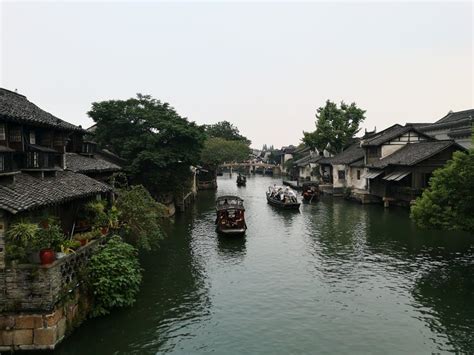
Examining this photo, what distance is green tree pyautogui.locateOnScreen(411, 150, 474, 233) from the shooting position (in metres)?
23.6

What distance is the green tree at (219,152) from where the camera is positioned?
82.9 metres

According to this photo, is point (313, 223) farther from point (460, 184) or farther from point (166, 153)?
point (460, 184)

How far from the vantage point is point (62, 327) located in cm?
1561

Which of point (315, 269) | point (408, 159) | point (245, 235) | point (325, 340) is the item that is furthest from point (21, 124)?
point (408, 159)

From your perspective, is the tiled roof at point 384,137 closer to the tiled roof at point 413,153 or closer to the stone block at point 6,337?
the tiled roof at point 413,153

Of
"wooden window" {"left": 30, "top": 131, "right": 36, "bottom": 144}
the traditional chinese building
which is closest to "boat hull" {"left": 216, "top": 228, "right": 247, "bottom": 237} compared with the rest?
the traditional chinese building

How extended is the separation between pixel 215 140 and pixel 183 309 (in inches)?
3213

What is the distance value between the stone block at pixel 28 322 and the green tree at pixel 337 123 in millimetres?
66187

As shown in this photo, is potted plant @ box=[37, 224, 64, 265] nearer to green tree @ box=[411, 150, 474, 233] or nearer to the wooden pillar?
the wooden pillar

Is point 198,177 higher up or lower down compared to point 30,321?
higher up

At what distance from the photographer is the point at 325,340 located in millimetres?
17047

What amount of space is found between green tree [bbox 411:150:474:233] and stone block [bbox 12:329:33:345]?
21741mm

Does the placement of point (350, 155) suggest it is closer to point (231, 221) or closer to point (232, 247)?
point (231, 221)

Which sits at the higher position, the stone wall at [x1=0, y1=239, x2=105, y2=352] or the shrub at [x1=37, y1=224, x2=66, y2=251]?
the shrub at [x1=37, y1=224, x2=66, y2=251]
